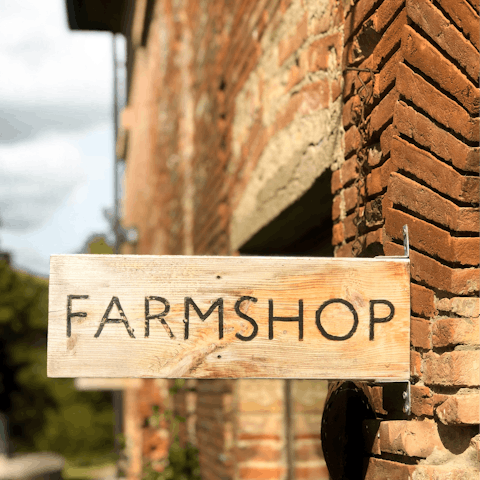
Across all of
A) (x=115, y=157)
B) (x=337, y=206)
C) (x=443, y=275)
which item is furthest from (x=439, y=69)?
(x=115, y=157)

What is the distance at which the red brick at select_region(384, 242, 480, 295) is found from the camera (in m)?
1.79

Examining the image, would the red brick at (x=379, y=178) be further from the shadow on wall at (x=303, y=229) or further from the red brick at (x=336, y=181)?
the shadow on wall at (x=303, y=229)

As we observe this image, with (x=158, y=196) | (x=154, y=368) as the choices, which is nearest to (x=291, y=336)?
(x=154, y=368)

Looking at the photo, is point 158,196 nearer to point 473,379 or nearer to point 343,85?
point 343,85

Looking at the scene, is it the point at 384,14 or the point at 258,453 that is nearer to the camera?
the point at 384,14

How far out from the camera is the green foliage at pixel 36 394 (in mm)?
23844

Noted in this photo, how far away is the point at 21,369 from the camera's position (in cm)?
2441

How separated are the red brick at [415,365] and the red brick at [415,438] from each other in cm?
11

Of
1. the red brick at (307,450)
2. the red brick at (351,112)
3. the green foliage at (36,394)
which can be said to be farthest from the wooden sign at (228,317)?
the green foliage at (36,394)

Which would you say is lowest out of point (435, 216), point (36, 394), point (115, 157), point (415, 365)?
point (36, 394)

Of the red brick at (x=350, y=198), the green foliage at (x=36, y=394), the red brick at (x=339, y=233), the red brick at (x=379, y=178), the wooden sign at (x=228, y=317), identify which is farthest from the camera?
the green foliage at (x=36, y=394)

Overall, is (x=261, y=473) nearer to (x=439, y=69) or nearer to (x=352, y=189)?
(x=352, y=189)

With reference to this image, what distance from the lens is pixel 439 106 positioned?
184 centimetres

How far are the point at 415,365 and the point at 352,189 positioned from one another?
64cm
